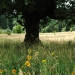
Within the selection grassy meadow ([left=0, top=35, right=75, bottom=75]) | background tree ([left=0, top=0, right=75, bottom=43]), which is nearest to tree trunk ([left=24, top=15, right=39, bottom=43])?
background tree ([left=0, top=0, right=75, bottom=43])

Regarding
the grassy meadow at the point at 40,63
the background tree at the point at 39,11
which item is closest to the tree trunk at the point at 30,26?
the background tree at the point at 39,11

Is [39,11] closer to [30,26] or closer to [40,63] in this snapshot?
[30,26]

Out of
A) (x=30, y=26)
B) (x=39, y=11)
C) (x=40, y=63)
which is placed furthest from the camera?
(x=30, y=26)

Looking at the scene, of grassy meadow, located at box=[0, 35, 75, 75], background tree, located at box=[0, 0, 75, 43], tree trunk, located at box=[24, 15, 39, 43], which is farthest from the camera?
tree trunk, located at box=[24, 15, 39, 43]

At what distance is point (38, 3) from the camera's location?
13.6 metres

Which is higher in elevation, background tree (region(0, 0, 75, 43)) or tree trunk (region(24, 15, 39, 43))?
background tree (region(0, 0, 75, 43))

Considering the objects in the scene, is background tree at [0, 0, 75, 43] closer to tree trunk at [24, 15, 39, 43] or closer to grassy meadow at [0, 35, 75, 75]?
tree trunk at [24, 15, 39, 43]

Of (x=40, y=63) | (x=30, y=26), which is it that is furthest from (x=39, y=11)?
(x=40, y=63)

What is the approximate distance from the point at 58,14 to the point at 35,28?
5.37ft

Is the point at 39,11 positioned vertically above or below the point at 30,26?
above

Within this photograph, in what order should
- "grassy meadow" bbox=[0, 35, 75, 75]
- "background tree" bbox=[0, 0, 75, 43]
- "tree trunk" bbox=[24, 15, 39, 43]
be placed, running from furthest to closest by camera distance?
"tree trunk" bbox=[24, 15, 39, 43]
"background tree" bbox=[0, 0, 75, 43]
"grassy meadow" bbox=[0, 35, 75, 75]

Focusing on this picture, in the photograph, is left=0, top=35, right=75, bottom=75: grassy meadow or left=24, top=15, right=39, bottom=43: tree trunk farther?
left=24, top=15, right=39, bottom=43: tree trunk

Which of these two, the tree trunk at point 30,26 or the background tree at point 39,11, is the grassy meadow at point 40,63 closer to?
the background tree at point 39,11

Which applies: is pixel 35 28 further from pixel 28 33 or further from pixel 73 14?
pixel 73 14
